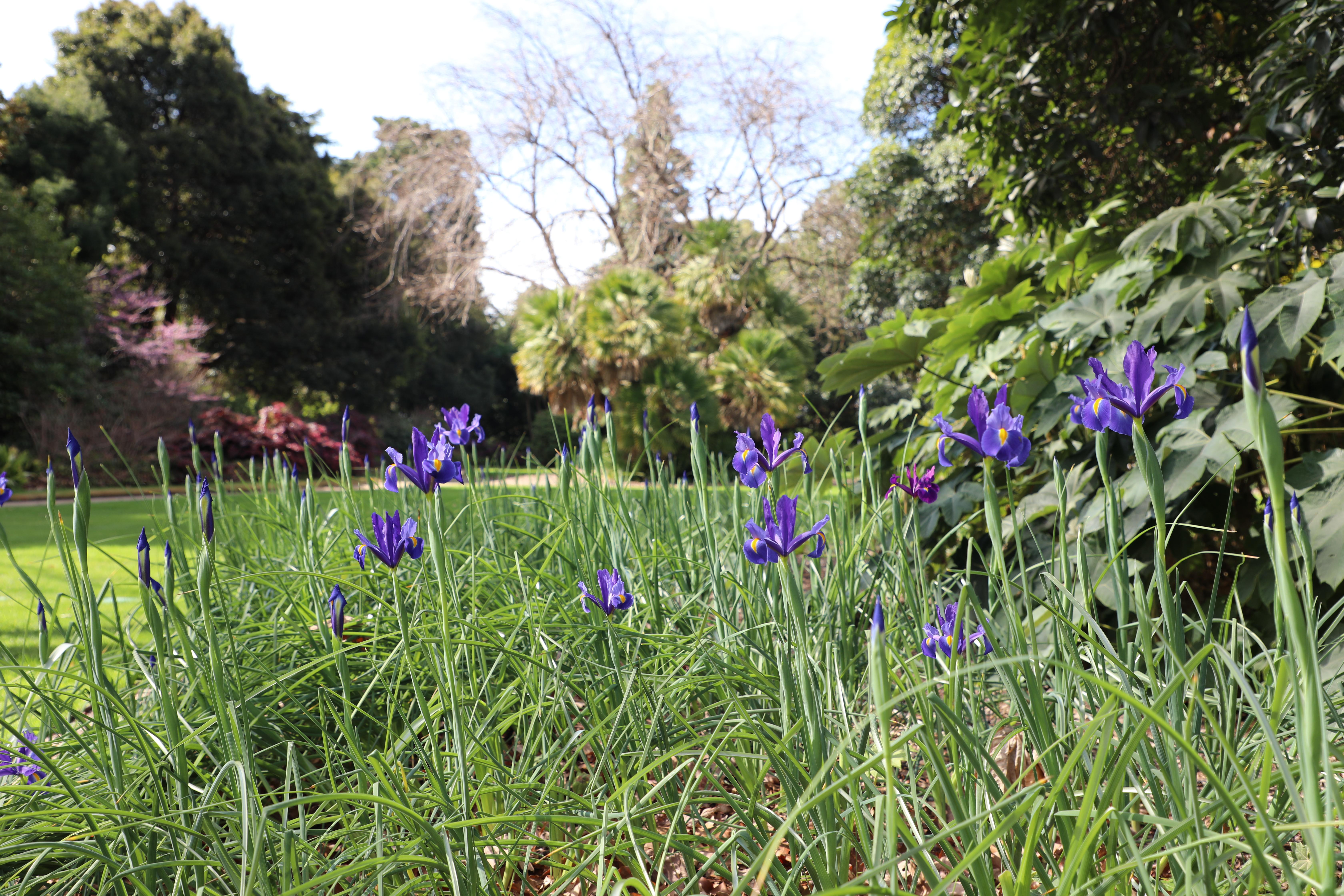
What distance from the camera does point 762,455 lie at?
120 centimetres

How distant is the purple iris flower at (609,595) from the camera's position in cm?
109

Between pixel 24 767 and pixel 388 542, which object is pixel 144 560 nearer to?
pixel 388 542

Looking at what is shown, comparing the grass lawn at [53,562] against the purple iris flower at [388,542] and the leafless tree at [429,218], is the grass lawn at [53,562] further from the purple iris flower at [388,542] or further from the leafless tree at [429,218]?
the leafless tree at [429,218]

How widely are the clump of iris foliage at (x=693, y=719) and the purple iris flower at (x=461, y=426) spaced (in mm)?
75

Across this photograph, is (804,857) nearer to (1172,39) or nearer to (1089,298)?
(1089,298)

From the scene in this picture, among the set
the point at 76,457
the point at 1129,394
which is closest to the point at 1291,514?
the point at 1129,394

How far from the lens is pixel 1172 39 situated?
2.76 meters

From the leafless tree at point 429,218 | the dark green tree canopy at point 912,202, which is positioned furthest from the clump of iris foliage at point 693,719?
the leafless tree at point 429,218

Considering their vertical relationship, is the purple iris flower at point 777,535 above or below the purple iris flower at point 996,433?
below

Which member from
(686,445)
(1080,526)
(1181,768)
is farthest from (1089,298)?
(686,445)

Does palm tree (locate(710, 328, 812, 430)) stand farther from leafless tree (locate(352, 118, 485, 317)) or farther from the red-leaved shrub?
the red-leaved shrub

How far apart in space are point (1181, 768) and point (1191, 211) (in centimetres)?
157

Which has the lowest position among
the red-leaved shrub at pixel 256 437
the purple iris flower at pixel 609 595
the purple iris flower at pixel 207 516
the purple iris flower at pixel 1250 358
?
the purple iris flower at pixel 609 595

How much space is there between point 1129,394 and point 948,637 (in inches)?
20.1
